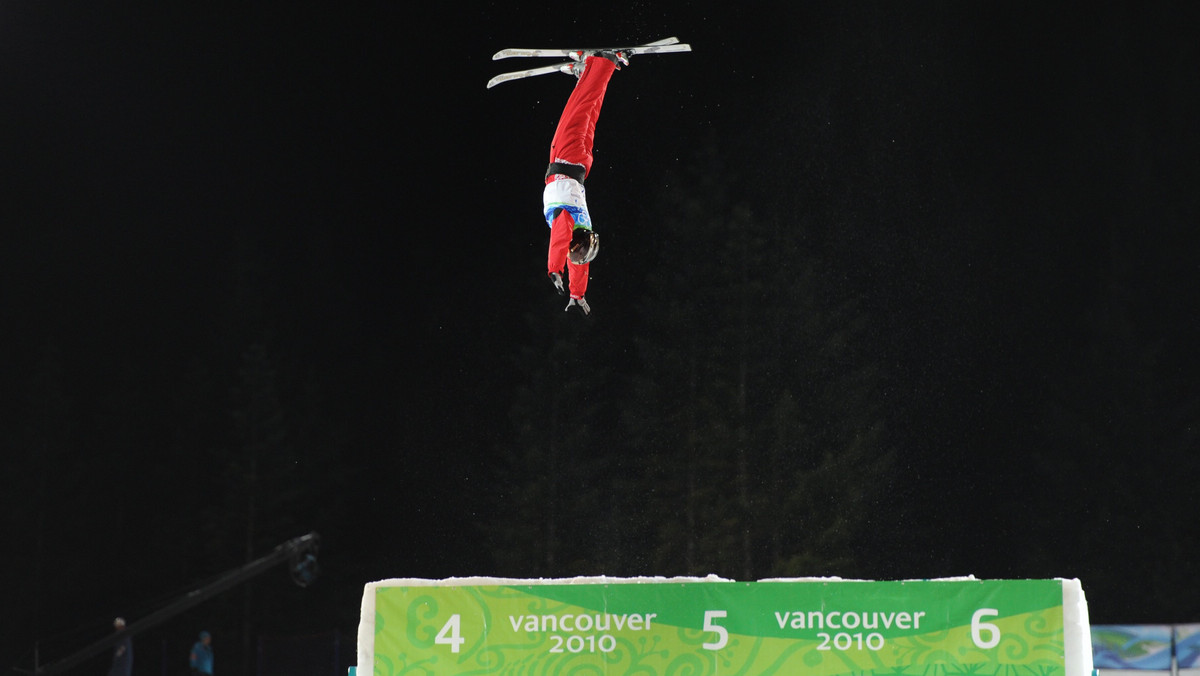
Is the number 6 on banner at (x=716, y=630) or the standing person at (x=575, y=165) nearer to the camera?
the number 6 on banner at (x=716, y=630)

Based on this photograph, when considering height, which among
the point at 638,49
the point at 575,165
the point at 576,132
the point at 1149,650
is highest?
the point at 638,49

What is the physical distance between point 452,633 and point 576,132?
372 cm

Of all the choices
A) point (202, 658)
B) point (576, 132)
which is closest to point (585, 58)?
point (576, 132)

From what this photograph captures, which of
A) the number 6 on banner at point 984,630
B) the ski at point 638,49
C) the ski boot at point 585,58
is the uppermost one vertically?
the ski boot at point 585,58

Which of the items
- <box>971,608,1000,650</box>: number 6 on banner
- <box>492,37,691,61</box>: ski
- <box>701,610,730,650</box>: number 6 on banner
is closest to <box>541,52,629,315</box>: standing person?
<box>492,37,691,61</box>: ski

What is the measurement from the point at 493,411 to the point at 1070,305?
46.4 ft

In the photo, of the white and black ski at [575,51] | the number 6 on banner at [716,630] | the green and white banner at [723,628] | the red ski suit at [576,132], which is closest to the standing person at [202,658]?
the red ski suit at [576,132]

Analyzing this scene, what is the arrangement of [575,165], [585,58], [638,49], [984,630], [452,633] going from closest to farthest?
1. [984,630]
2. [452,633]
3. [638,49]
4. [585,58]
5. [575,165]

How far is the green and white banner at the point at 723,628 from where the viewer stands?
18.0ft

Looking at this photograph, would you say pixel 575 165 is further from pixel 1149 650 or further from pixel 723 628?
pixel 1149 650

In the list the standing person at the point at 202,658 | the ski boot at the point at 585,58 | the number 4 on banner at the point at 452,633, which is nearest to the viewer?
the number 4 on banner at the point at 452,633

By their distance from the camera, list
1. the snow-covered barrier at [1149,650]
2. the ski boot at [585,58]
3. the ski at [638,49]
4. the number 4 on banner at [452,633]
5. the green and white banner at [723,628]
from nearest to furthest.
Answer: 1. the green and white banner at [723,628]
2. the number 4 on banner at [452,633]
3. the ski at [638,49]
4. the ski boot at [585,58]
5. the snow-covered barrier at [1149,650]

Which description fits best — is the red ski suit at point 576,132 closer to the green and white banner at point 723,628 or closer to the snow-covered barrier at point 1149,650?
the green and white banner at point 723,628

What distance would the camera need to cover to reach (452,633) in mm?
5742
